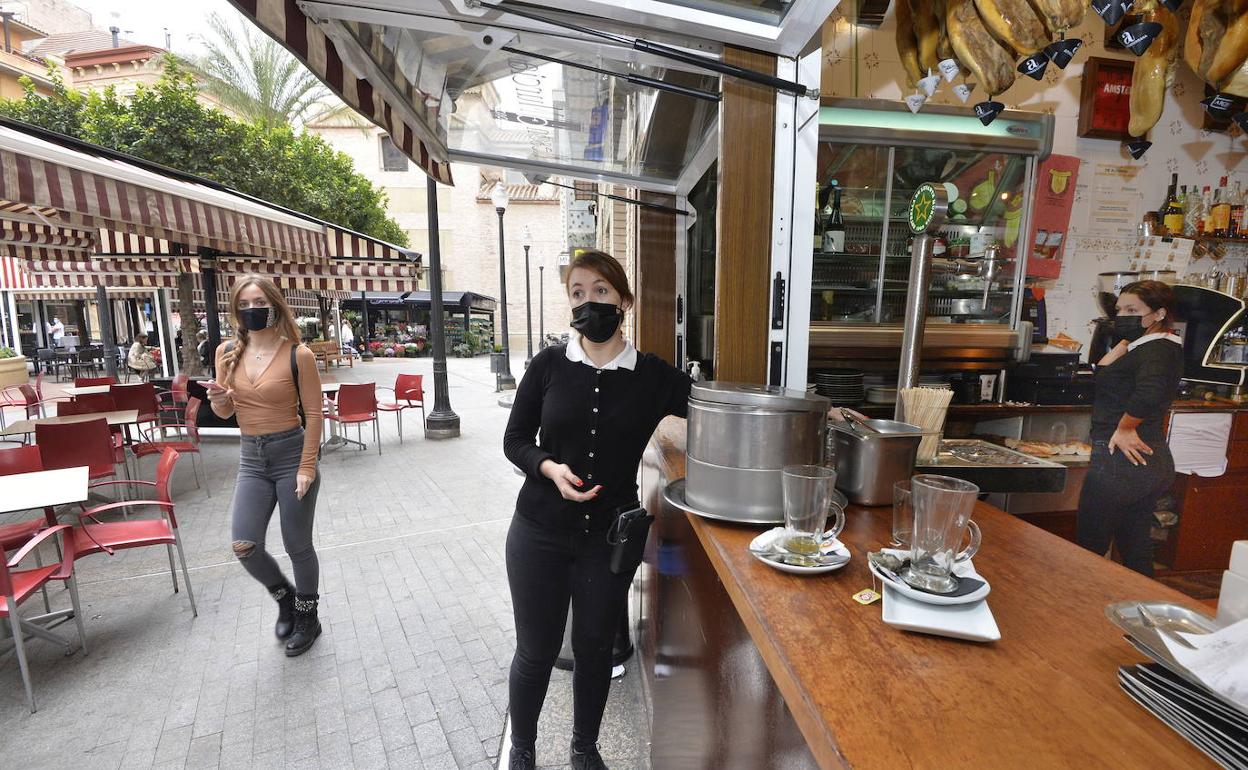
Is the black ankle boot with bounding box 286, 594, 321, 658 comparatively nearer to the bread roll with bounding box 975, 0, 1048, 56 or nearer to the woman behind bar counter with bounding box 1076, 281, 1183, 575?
the bread roll with bounding box 975, 0, 1048, 56

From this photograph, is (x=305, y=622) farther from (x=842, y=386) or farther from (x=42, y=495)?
(x=842, y=386)

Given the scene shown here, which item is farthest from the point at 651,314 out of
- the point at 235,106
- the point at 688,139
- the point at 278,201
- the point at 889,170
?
the point at 235,106

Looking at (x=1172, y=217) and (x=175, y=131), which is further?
(x=175, y=131)

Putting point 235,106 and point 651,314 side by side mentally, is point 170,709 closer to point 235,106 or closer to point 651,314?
point 651,314

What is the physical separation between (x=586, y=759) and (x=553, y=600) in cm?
78

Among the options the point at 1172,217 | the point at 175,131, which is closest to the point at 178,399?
the point at 175,131

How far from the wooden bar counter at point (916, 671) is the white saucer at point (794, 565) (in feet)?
0.08

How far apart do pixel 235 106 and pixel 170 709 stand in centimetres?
1986

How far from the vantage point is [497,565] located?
Result: 4090 millimetres

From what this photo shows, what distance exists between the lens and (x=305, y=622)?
306cm

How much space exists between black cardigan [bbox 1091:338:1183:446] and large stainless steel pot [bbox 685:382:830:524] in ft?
8.49

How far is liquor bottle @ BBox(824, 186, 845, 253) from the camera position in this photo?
160 inches

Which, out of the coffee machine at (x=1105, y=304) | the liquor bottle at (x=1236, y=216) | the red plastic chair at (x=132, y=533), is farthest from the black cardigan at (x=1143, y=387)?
the red plastic chair at (x=132, y=533)

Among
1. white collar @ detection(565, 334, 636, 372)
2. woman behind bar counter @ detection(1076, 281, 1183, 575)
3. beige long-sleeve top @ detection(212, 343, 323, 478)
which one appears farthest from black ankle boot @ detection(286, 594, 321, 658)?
woman behind bar counter @ detection(1076, 281, 1183, 575)
